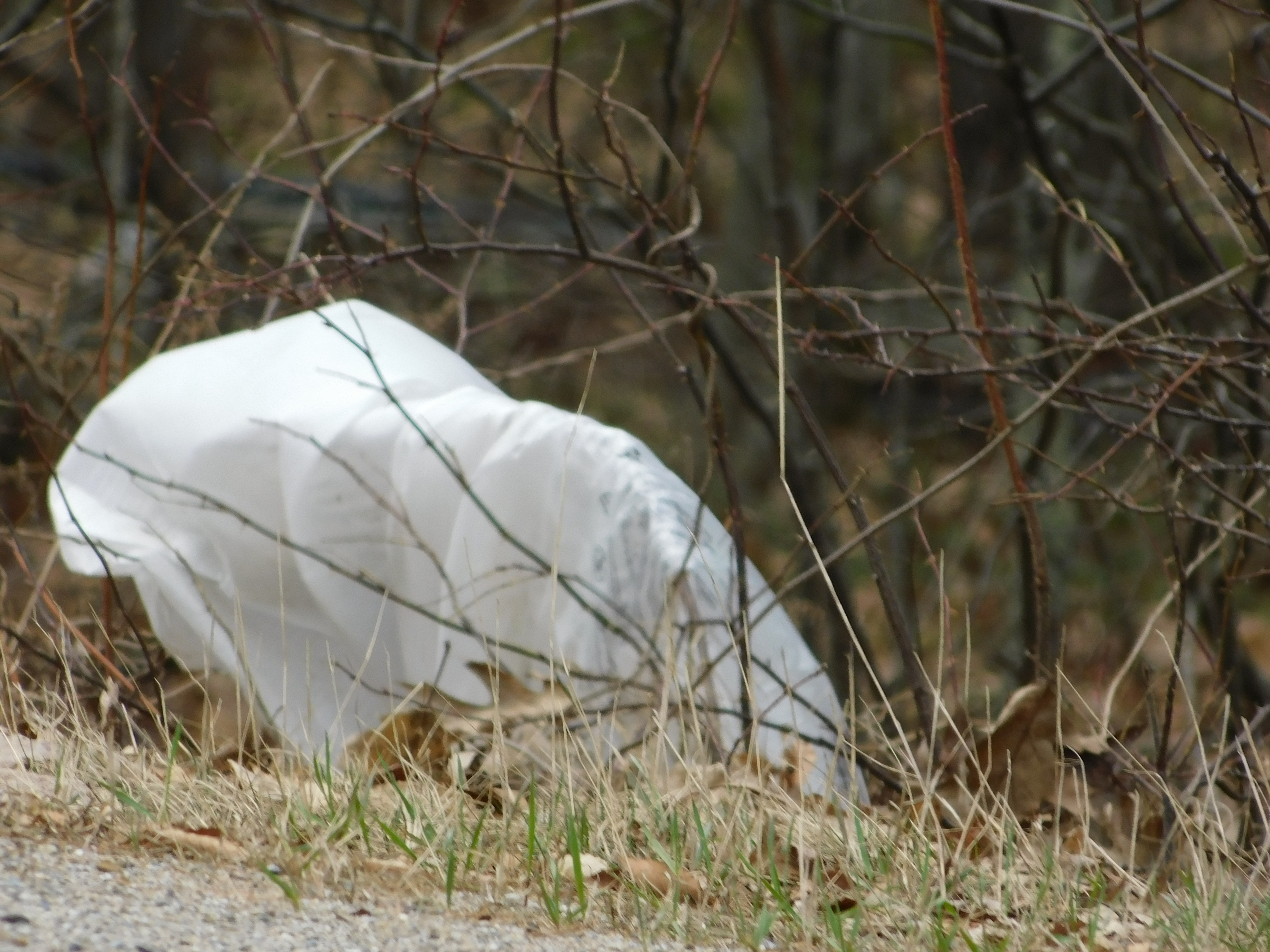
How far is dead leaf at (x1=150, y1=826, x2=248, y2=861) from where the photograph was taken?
1.81 metres

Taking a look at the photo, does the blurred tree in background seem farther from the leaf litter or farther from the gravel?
the gravel

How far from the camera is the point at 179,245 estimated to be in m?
3.64

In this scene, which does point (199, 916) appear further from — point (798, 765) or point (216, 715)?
point (798, 765)

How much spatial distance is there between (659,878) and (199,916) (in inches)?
23.8

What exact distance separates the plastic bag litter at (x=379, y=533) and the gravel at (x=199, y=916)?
914mm

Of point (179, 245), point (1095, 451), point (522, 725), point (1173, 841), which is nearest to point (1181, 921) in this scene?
point (1173, 841)

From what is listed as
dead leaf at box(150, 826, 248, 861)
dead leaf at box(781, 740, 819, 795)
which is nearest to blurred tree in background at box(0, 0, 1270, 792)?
dead leaf at box(781, 740, 819, 795)

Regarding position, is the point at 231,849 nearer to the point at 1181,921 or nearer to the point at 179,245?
the point at 1181,921

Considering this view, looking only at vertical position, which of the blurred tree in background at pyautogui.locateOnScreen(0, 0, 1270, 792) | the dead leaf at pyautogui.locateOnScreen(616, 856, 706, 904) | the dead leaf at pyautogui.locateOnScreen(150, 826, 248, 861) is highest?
the blurred tree in background at pyautogui.locateOnScreen(0, 0, 1270, 792)

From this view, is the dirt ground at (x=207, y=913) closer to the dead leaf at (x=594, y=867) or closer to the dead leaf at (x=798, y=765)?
the dead leaf at (x=594, y=867)

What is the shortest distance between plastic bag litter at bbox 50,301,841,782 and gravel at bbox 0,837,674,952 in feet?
3.00

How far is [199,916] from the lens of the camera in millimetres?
1594

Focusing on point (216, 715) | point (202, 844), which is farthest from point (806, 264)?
point (202, 844)

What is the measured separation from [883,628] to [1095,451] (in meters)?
1.60
